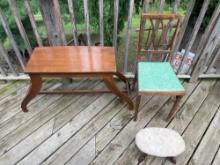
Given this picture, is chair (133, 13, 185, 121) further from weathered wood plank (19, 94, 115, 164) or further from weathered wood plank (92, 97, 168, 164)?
weathered wood plank (19, 94, 115, 164)

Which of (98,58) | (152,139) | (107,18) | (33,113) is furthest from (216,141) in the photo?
(107,18)

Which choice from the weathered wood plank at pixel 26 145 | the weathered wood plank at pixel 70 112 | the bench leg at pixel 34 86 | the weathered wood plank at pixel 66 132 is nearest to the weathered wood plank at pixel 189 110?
the weathered wood plank at pixel 66 132

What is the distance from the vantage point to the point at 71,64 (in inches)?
62.9

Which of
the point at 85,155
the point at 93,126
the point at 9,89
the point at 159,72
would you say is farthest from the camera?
the point at 9,89

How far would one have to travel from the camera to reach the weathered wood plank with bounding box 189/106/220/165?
1576mm

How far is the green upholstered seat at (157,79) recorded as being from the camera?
155cm

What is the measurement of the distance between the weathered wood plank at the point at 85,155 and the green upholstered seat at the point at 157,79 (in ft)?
2.13

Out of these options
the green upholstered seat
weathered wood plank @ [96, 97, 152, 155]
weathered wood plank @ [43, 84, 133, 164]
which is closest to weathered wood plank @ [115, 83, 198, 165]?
weathered wood plank @ [96, 97, 152, 155]

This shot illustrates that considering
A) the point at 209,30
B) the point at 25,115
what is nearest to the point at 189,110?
the point at 209,30

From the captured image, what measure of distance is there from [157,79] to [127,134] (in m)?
0.57

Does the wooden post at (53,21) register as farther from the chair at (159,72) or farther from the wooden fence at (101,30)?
the chair at (159,72)

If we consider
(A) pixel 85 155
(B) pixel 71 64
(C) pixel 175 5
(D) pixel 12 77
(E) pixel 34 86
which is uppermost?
(C) pixel 175 5

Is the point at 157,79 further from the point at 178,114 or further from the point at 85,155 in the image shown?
the point at 85,155

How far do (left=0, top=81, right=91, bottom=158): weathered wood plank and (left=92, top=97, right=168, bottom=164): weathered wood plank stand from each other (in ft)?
1.68
